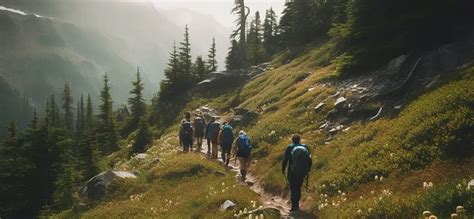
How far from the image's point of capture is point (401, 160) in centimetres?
1359

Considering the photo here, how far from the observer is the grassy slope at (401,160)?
10.1 m

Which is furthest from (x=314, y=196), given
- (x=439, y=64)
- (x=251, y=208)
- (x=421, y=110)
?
(x=439, y=64)

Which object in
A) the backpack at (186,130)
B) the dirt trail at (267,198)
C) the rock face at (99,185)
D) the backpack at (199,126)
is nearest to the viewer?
the dirt trail at (267,198)

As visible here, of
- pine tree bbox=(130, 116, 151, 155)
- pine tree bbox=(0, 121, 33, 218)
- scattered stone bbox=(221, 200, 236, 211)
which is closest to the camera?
scattered stone bbox=(221, 200, 236, 211)

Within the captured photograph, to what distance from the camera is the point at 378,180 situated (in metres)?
13.5

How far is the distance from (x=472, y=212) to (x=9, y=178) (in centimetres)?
3713

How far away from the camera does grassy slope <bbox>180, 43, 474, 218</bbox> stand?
10078 mm

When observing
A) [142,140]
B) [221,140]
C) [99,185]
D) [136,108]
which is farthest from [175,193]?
[136,108]

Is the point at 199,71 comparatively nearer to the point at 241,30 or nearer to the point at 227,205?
the point at 241,30

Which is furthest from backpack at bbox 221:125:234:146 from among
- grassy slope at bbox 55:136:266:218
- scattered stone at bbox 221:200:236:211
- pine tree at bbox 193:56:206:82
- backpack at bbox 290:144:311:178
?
pine tree at bbox 193:56:206:82

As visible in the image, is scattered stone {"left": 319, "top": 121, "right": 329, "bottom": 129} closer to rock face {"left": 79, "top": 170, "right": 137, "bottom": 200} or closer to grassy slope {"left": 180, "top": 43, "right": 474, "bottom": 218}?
grassy slope {"left": 180, "top": 43, "right": 474, "bottom": 218}

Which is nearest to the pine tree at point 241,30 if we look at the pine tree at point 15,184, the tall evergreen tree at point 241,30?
the tall evergreen tree at point 241,30

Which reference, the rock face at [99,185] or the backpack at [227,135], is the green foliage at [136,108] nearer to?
the rock face at [99,185]

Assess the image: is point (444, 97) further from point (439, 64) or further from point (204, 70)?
point (204, 70)
